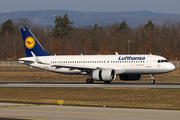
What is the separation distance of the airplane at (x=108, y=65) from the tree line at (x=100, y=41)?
58.4 meters

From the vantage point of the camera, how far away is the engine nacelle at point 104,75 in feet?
137

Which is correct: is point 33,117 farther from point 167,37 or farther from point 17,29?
point 17,29

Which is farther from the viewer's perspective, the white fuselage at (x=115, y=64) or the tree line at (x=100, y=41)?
the tree line at (x=100, y=41)

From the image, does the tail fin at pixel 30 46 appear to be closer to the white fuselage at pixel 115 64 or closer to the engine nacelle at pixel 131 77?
the white fuselage at pixel 115 64

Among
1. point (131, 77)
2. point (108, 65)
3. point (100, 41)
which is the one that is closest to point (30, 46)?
point (108, 65)

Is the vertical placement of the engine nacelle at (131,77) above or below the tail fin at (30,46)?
below

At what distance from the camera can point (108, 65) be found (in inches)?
1762

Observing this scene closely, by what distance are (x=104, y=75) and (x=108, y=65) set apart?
123 inches

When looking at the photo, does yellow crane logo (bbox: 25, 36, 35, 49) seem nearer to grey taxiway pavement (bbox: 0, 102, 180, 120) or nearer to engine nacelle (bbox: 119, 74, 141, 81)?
engine nacelle (bbox: 119, 74, 141, 81)

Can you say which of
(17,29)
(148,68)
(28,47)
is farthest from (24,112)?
(17,29)

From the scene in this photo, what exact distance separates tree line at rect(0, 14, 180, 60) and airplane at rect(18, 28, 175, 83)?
58.4 m

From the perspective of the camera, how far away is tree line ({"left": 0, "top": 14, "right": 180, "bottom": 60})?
114 m

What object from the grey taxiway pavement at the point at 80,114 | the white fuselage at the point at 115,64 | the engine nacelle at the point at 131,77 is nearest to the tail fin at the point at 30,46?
the white fuselage at the point at 115,64

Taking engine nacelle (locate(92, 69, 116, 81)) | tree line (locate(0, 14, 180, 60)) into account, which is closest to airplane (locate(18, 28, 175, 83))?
engine nacelle (locate(92, 69, 116, 81))
